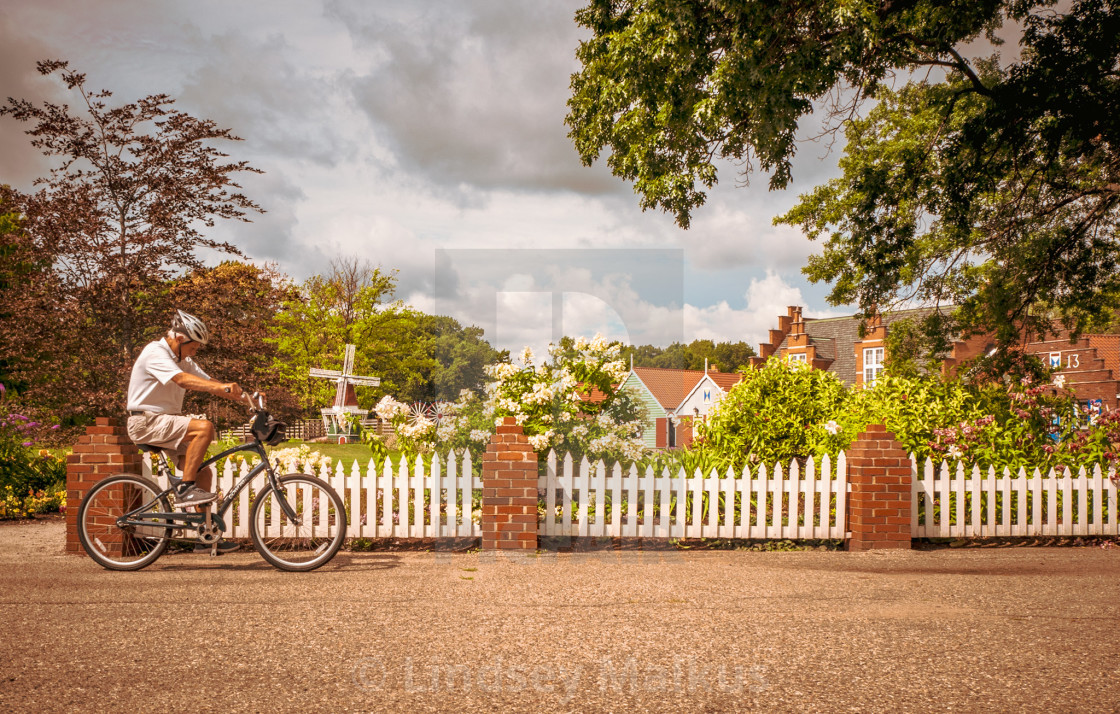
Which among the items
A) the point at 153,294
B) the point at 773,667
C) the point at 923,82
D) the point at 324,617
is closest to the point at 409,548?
the point at 324,617

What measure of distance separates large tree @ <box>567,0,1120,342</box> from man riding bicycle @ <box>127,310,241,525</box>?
5.94 meters

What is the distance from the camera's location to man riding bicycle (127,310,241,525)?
5.95m

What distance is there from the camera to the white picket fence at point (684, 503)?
23.9 feet

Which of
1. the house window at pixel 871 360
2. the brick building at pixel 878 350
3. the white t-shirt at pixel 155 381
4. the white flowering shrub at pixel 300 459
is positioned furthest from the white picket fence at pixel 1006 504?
the house window at pixel 871 360

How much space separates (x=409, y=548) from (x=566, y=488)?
1726 millimetres

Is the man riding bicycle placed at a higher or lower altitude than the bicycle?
higher

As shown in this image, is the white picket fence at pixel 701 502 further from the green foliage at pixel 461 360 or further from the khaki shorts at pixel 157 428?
the green foliage at pixel 461 360

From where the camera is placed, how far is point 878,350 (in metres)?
43.0

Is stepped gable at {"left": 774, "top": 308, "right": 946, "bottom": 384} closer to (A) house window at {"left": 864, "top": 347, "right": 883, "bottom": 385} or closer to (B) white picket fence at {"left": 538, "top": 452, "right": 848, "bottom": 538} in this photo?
(A) house window at {"left": 864, "top": 347, "right": 883, "bottom": 385}

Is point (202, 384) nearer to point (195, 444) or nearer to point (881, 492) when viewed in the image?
point (195, 444)

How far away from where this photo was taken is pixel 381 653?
13.0ft

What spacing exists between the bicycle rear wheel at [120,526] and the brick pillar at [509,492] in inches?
110

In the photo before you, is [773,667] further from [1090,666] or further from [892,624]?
[1090,666]

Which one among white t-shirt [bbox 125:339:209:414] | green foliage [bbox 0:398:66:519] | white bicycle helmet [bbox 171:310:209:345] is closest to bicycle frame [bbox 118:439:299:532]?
white t-shirt [bbox 125:339:209:414]
